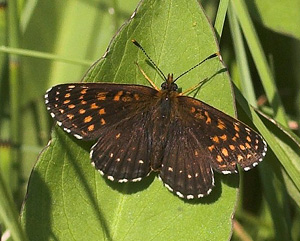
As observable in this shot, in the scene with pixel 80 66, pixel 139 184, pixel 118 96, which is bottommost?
pixel 80 66

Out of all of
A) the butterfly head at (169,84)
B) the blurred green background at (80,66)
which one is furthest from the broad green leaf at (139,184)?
the blurred green background at (80,66)

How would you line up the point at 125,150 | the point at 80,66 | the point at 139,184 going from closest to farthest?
the point at 139,184, the point at 125,150, the point at 80,66

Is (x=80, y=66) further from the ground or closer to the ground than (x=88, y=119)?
closer to the ground

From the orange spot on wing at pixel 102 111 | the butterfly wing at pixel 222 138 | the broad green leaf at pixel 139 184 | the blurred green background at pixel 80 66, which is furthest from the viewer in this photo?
the blurred green background at pixel 80 66

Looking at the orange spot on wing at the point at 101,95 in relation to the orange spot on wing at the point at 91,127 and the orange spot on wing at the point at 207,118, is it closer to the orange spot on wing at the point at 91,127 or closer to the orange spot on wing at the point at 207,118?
the orange spot on wing at the point at 91,127

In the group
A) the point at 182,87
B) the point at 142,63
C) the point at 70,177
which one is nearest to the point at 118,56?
A: the point at 142,63

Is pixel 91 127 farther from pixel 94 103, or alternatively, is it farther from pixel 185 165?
pixel 185 165

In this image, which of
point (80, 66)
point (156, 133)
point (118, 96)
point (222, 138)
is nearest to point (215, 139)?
point (222, 138)
